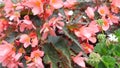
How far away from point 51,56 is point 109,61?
0.34 metres

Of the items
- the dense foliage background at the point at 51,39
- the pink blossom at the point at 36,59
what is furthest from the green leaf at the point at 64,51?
the pink blossom at the point at 36,59

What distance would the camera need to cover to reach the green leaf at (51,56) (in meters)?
2.08

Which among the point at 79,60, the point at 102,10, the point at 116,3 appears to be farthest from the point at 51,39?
the point at 116,3

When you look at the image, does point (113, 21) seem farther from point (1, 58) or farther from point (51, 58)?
point (1, 58)

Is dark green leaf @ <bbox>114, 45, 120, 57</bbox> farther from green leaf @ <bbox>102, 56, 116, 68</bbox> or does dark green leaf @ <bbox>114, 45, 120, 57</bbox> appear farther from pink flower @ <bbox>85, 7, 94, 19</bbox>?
pink flower @ <bbox>85, 7, 94, 19</bbox>

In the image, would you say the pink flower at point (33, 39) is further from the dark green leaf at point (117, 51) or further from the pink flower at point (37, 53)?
the dark green leaf at point (117, 51)

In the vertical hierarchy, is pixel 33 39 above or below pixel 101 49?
above

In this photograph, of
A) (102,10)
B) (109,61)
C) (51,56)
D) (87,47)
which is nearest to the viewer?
(109,61)

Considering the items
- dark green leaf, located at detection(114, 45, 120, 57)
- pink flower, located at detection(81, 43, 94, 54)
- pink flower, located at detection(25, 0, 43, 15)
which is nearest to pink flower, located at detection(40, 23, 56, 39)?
pink flower, located at detection(25, 0, 43, 15)

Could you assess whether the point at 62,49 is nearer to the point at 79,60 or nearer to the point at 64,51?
the point at 64,51

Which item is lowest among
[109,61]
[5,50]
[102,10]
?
[109,61]

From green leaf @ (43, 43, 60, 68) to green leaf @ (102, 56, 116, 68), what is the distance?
0.89 ft

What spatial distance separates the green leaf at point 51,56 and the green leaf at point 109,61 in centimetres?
27

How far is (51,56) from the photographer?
2104mm
